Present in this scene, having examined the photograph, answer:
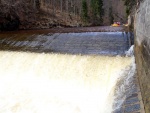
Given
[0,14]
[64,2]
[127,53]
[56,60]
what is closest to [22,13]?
[0,14]

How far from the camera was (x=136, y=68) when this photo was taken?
7.19 meters

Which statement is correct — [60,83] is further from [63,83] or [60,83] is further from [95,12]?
[95,12]

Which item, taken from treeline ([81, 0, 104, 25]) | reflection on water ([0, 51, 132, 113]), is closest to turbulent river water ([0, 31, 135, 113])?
reflection on water ([0, 51, 132, 113])

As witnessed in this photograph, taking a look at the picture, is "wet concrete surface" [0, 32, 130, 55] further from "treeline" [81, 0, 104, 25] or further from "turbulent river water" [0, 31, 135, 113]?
"treeline" [81, 0, 104, 25]

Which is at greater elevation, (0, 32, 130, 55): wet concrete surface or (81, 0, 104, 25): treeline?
(0, 32, 130, 55): wet concrete surface

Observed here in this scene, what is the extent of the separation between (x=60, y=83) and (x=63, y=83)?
108 millimetres

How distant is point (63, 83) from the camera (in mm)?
8117

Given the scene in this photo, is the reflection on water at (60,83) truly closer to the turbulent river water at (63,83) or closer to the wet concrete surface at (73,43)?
the turbulent river water at (63,83)

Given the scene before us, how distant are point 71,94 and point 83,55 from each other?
4.89ft

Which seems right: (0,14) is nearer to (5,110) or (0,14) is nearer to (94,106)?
(5,110)

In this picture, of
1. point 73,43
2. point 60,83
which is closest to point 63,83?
point 60,83

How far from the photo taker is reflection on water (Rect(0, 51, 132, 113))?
7148 millimetres

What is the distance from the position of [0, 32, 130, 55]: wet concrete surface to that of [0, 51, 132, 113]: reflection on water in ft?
2.70

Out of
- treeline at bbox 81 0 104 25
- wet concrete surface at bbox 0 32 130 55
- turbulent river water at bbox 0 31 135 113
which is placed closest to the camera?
turbulent river water at bbox 0 31 135 113
